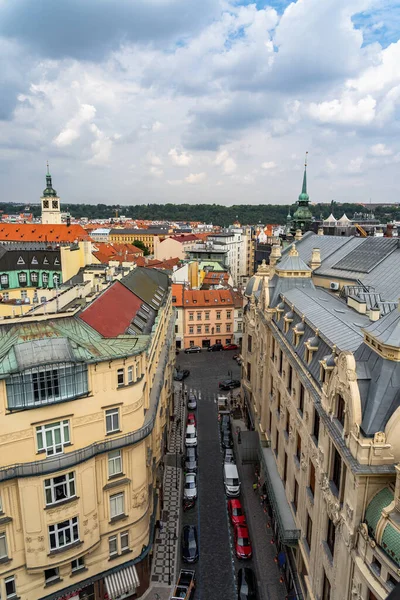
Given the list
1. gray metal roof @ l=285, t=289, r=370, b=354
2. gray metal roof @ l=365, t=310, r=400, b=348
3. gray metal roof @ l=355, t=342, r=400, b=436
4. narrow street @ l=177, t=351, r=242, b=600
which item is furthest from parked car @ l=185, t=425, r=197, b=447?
gray metal roof @ l=365, t=310, r=400, b=348

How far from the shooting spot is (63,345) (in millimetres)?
27000

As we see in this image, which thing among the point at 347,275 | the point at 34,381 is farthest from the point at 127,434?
the point at 347,275

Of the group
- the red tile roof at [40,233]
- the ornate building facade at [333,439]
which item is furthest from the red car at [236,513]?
the red tile roof at [40,233]

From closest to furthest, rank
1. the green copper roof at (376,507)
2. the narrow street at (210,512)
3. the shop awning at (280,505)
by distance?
the green copper roof at (376,507) < the shop awning at (280,505) < the narrow street at (210,512)

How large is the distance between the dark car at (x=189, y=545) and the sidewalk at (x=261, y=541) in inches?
204

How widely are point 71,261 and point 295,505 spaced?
4687cm

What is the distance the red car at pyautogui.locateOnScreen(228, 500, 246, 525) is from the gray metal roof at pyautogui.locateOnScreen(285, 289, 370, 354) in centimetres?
2056

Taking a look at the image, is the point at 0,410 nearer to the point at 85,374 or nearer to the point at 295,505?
the point at 85,374

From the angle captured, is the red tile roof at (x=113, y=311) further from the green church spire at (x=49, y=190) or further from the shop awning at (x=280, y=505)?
the green church spire at (x=49, y=190)

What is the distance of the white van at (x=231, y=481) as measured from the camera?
150 ft

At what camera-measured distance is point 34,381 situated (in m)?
25.7

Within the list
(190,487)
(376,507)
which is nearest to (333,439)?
(376,507)

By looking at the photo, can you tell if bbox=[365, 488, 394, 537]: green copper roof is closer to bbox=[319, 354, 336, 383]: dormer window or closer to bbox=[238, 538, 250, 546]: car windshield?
bbox=[319, 354, 336, 383]: dormer window

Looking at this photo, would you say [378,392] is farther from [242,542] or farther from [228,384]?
[228,384]
